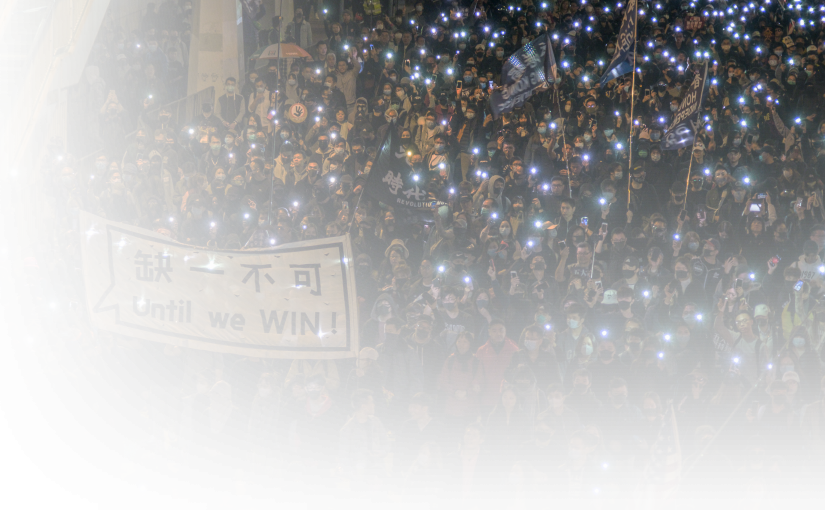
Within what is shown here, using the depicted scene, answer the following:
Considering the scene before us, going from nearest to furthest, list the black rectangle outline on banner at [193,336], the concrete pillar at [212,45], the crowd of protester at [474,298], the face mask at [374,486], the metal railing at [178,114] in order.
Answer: the black rectangle outline on banner at [193,336] < the face mask at [374,486] < the crowd of protester at [474,298] < the metal railing at [178,114] < the concrete pillar at [212,45]

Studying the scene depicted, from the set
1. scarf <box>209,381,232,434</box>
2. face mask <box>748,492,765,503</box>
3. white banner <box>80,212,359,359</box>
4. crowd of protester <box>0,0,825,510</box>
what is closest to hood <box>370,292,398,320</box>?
crowd of protester <box>0,0,825,510</box>

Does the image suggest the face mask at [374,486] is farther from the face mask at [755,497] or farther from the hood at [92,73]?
the hood at [92,73]

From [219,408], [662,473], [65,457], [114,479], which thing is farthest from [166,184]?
[662,473]

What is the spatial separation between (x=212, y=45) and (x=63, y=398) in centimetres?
1489

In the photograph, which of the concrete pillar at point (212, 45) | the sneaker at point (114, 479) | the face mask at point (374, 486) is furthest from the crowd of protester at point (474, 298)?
the concrete pillar at point (212, 45)

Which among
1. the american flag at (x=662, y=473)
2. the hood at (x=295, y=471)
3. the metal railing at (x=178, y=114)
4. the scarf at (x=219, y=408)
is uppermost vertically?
the metal railing at (x=178, y=114)

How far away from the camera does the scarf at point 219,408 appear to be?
33.6ft

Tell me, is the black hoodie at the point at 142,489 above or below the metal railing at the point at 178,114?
below

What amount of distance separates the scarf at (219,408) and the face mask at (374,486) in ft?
5.15

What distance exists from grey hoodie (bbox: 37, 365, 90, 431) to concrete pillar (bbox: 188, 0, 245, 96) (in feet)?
46.8

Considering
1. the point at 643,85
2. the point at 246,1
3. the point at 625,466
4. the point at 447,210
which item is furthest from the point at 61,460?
the point at 246,1

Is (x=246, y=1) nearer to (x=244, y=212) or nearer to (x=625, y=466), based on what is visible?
(x=244, y=212)

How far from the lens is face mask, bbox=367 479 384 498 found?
31.4 ft

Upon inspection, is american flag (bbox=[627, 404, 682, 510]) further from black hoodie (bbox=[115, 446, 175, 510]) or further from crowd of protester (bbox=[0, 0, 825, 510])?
black hoodie (bbox=[115, 446, 175, 510])
